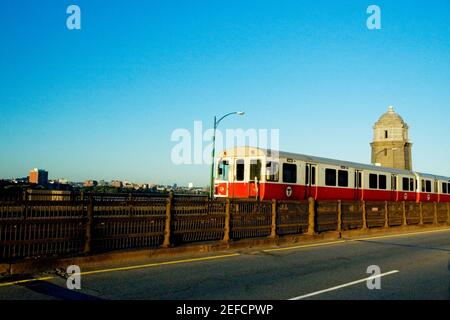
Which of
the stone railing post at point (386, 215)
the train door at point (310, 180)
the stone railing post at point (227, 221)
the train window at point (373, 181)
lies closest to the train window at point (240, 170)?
the train door at point (310, 180)

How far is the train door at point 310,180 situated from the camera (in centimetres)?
2298

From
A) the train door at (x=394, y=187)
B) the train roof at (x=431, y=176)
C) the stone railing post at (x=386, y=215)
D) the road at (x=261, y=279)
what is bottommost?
the road at (x=261, y=279)

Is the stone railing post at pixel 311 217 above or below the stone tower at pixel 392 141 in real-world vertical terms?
below

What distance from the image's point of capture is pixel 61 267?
8.93 metres

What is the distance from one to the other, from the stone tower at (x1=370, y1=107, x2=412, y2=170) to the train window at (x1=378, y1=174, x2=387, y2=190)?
56.6 m

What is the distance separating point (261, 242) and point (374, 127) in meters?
79.9

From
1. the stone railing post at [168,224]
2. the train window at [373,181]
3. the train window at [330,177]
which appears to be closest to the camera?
the stone railing post at [168,224]

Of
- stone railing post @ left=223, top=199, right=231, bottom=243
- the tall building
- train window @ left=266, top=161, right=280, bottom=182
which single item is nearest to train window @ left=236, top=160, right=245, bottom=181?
train window @ left=266, top=161, right=280, bottom=182

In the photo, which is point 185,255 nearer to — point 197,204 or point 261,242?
point 197,204

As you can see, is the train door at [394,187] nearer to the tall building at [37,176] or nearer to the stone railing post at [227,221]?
the stone railing post at [227,221]

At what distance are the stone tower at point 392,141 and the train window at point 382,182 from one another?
56.6 meters

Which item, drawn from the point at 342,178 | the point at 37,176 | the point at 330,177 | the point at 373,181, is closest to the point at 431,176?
the point at 373,181

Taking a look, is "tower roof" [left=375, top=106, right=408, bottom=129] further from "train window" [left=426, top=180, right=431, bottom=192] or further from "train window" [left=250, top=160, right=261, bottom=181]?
"train window" [left=250, top=160, right=261, bottom=181]
